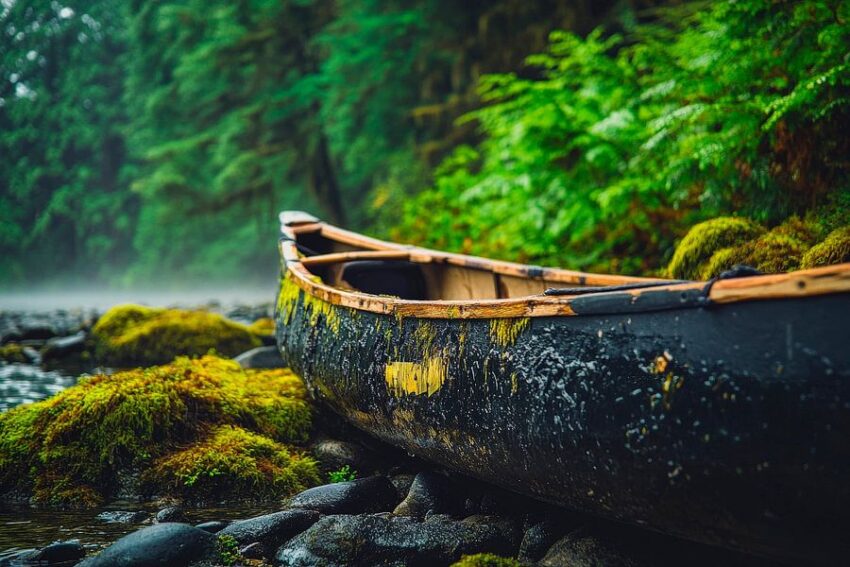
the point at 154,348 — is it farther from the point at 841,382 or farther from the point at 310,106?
the point at 310,106

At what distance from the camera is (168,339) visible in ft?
26.7

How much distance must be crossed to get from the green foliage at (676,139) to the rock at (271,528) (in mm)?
3344

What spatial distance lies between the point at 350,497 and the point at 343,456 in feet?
2.58

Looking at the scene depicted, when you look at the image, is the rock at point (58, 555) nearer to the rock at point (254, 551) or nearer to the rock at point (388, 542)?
the rock at point (254, 551)

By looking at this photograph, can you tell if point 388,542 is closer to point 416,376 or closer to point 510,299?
point 416,376

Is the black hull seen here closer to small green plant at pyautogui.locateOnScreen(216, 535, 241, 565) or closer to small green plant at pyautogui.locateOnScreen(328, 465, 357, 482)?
small green plant at pyautogui.locateOnScreen(328, 465, 357, 482)

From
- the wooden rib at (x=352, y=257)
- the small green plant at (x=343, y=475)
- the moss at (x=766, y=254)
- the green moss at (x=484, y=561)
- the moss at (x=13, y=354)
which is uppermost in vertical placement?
the wooden rib at (x=352, y=257)

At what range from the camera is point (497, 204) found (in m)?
9.32

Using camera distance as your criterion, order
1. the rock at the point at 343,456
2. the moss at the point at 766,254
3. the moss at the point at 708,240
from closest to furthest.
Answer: the rock at the point at 343,456, the moss at the point at 766,254, the moss at the point at 708,240

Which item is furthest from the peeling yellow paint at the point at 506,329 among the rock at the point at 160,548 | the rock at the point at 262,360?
the rock at the point at 262,360

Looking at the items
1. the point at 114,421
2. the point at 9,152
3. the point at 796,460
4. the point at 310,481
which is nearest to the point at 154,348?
the point at 114,421

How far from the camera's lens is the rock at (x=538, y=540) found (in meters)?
2.86

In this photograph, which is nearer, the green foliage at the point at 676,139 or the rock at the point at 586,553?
the rock at the point at 586,553

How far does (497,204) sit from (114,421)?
20.8 feet
